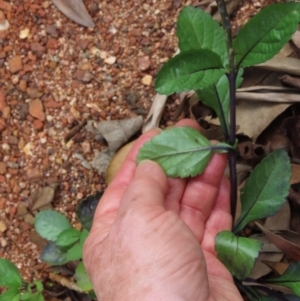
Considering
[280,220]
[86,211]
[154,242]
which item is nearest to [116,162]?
[86,211]

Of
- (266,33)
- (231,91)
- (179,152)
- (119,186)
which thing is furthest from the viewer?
(119,186)

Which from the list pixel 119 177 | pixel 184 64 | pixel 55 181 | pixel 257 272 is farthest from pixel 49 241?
pixel 184 64

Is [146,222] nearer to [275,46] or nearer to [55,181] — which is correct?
[275,46]

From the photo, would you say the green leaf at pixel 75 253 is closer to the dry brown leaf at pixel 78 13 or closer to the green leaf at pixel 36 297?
the green leaf at pixel 36 297

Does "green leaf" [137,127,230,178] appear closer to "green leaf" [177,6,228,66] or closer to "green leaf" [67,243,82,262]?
"green leaf" [177,6,228,66]

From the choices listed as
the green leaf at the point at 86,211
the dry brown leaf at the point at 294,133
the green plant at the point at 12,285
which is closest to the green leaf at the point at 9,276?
the green plant at the point at 12,285

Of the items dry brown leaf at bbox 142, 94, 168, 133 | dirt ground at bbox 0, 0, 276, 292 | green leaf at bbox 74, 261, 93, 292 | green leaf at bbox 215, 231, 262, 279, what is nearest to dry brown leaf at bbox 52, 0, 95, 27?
dirt ground at bbox 0, 0, 276, 292

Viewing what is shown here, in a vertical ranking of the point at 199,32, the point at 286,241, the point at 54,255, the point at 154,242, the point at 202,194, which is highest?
the point at 199,32

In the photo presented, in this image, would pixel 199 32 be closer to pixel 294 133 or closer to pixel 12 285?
pixel 294 133
